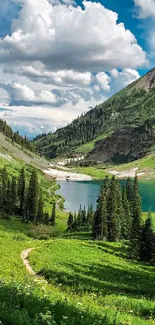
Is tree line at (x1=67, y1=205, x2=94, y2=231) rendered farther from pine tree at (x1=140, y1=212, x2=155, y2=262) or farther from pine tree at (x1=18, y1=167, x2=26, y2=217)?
pine tree at (x1=140, y1=212, x2=155, y2=262)

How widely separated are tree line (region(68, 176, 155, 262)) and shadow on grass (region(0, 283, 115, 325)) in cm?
4084

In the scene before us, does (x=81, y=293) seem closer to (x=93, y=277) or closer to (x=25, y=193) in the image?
(x=93, y=277)

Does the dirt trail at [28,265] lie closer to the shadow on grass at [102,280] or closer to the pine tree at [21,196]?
the shadow on grass at [102,280]

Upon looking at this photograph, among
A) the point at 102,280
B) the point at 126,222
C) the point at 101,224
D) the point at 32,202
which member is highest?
the point at 32,202

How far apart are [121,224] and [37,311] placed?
81.5 meters

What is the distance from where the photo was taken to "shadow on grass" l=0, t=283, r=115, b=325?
12109 mm

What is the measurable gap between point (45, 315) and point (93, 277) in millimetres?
20119

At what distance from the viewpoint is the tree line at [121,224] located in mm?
55500

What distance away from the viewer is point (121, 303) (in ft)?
69.9

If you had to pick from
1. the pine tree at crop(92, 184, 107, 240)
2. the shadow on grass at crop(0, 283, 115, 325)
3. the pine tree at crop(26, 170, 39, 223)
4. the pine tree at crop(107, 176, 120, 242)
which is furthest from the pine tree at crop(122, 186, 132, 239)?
the shadow on grass at crop(0, 283, 115, 325)

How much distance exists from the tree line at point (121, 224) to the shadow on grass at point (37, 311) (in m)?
40.8

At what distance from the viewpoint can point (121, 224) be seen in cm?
9325

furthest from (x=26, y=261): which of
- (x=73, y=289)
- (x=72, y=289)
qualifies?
(x=73, y=289)

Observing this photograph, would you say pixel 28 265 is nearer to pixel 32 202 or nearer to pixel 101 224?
pixel 101 224
